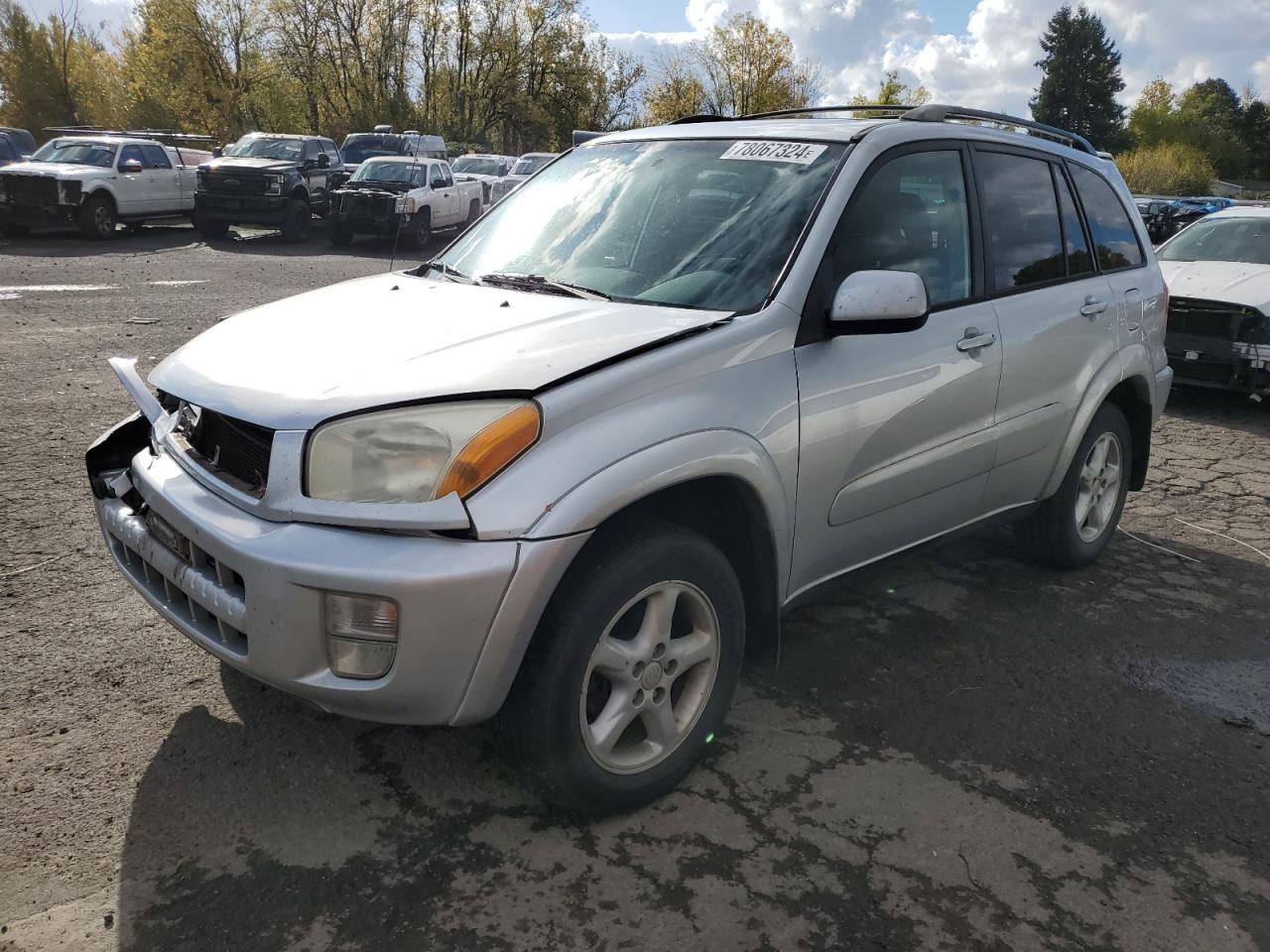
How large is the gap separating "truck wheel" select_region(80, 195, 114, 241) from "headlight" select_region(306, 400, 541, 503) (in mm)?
18311

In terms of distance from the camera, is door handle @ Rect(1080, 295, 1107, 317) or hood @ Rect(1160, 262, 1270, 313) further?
hood @ Rect(1160, 262, 1270, 313)

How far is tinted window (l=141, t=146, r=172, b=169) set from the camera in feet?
63.9

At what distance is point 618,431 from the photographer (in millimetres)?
2445

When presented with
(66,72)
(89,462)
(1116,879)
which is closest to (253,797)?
(89,462)

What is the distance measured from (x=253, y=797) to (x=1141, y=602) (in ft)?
11.8

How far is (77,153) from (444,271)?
1827 cm

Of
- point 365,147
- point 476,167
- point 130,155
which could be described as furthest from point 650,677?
point 476,167

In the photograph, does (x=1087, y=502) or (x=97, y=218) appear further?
(x=97, y=218)

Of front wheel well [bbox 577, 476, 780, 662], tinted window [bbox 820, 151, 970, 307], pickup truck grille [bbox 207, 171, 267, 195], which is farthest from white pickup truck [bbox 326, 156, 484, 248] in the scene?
front wheel well [bbox 577, 476, 780, 662]

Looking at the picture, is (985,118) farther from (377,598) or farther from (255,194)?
(255,194)

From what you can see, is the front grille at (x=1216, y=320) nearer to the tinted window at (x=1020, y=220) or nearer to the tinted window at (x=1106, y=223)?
the tinted window at (x=1106, y=223)

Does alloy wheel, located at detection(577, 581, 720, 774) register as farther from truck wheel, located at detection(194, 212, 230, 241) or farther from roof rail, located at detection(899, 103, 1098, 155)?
truck wheel, located at detection(194, 212, 230, 241)

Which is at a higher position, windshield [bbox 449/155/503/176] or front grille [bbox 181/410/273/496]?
windshield [bbox 449/155/503/176]

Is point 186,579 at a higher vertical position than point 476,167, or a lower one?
lower
